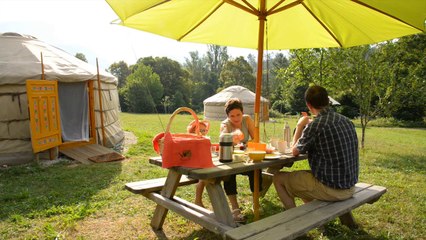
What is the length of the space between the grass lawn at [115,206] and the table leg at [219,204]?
2.00 ft

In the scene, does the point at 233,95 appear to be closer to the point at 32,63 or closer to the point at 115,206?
the point at 32,63

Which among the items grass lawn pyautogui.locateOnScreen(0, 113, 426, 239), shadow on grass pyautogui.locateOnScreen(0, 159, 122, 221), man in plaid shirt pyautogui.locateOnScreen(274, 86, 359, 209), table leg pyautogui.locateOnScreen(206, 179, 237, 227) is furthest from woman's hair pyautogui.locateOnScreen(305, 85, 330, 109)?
shadow on grass pyautogui.locateOnScreen(0, 159, 122, 221)

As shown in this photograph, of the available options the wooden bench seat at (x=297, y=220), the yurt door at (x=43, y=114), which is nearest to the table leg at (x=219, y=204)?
the wooden bench seat at (x=297, y=220)

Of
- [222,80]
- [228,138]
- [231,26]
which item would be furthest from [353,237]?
[222,80]

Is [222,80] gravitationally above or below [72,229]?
above

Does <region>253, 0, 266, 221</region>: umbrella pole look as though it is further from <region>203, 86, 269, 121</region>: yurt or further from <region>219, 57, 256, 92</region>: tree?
<region>219, 57, 256, 92</region>: tree

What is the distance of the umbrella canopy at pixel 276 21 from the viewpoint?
250 cm

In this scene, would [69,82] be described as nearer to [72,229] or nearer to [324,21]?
[72,229]

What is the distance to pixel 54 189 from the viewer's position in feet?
14.5

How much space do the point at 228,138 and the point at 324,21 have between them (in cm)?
172

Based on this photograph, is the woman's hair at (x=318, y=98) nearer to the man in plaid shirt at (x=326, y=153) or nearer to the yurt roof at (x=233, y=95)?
the man in plaid shirt at (x=326, y=153)

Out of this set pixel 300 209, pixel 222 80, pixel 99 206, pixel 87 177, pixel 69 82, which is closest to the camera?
pixel 300 209

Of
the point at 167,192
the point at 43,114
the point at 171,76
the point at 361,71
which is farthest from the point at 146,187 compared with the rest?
the point at 171,76

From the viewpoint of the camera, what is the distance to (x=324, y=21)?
10.7 ft
